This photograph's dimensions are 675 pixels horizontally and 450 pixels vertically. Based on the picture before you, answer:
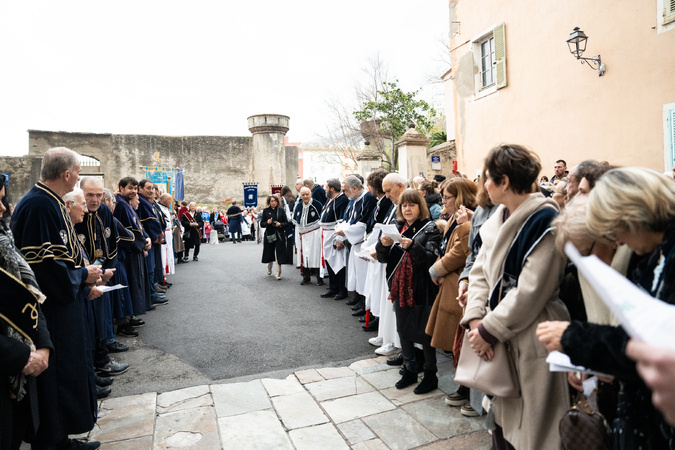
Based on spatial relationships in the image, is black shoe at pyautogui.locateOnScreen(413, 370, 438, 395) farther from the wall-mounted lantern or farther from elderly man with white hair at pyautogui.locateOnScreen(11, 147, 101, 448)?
the wall-mounted lantern

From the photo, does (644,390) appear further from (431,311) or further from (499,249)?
(431,311)

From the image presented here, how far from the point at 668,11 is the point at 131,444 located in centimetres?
954

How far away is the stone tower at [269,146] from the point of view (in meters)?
24.2

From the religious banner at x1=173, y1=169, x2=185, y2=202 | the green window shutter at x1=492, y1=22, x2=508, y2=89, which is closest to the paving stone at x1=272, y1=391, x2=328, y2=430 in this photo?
the green window shutter at x1=492, y1=22, x2=508, y2=89

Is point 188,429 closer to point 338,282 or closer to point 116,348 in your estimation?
point 116,348

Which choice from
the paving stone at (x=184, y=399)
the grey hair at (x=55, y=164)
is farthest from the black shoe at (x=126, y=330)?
the grey hair at (x=55, y=164)

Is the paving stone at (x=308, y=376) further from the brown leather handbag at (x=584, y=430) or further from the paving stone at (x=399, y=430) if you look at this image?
the brown leather handbag at (x=584, y=430)

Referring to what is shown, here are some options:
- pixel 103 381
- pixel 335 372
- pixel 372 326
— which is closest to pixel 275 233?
pixel 372 326

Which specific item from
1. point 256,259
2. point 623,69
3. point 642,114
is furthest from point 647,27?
point 256,259

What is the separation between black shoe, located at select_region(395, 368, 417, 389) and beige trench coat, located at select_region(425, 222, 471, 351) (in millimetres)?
638

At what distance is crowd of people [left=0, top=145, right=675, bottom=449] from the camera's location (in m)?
1.40

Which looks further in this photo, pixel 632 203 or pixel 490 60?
pixel 490 60

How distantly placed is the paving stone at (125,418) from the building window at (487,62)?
11.5 metres

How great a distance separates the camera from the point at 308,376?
428 centimetres
